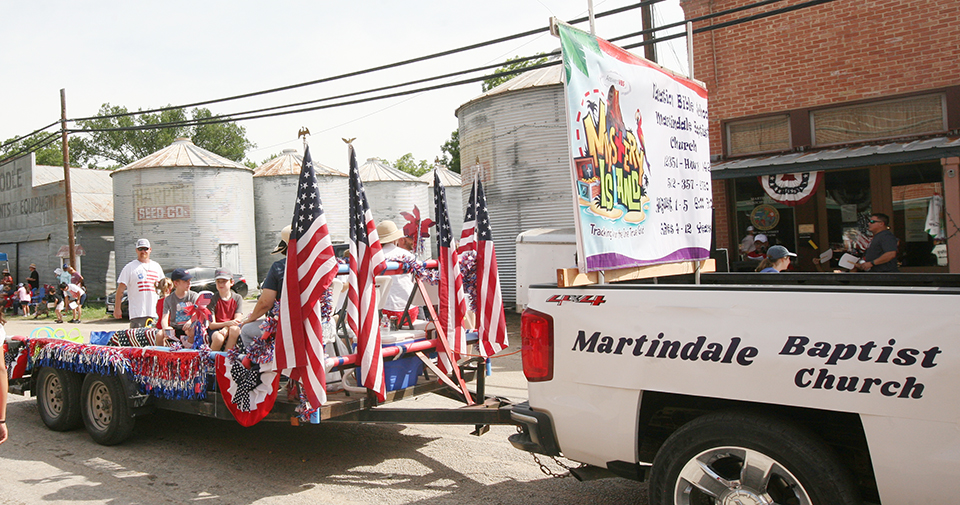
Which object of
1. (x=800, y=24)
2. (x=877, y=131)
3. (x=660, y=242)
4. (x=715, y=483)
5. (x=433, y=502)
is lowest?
(x=433, y=502)

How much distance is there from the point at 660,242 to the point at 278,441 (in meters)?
3.86

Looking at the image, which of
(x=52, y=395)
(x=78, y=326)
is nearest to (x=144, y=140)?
(x=78, y=326)

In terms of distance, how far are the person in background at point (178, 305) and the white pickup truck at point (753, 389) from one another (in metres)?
4.50

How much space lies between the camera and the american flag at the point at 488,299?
21.6 feet

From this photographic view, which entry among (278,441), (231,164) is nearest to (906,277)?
(278,441)

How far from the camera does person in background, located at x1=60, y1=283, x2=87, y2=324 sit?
850 inches

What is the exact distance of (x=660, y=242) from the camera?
4.95m

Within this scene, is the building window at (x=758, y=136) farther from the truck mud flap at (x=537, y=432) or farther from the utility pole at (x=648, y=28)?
the truck mud flap at (x=537, y=432)

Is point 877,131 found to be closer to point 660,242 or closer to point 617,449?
point 660,242

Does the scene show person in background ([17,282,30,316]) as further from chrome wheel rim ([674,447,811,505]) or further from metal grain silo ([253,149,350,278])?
chrome wheel rim ([674,447,811,505])

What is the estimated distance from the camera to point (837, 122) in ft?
42.0

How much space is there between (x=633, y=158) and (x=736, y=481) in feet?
7.48

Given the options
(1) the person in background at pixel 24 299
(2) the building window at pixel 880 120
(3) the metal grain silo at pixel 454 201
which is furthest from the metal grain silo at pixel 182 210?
(2) the building window at pixel 880 120

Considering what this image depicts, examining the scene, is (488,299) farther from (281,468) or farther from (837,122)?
(837,122)
